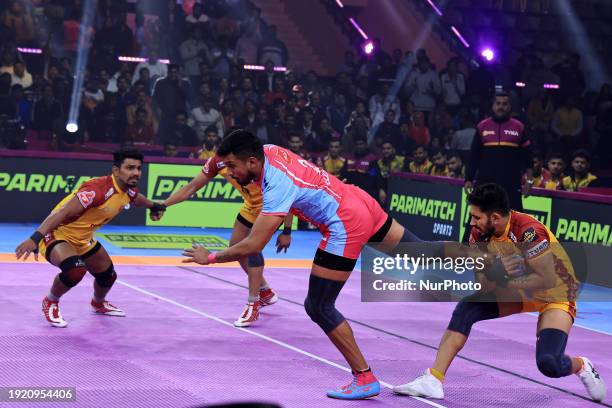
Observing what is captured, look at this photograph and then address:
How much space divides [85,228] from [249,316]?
1843mm

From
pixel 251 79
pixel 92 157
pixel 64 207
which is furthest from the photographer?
pixel 251 79

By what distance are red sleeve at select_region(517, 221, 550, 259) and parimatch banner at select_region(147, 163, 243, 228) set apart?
12090 millimetres

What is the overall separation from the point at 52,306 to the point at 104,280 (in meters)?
0.62

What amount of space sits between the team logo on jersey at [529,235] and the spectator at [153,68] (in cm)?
1579

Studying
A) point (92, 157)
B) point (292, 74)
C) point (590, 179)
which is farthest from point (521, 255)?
point (292, 74)

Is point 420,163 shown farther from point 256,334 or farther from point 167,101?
point 256,334

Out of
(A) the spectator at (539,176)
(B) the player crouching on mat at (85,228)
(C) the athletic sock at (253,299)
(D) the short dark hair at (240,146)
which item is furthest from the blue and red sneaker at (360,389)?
(A) the spectator at (539,176)

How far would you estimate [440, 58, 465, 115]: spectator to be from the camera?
82.8 feet

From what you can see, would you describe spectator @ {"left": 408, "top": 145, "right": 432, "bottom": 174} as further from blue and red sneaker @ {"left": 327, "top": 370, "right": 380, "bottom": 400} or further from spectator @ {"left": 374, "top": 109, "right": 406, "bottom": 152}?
blue and red sneaker @ {"left": 327, "top": 370, "right": 380, "bottom": 400}

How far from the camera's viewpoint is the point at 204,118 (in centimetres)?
2200

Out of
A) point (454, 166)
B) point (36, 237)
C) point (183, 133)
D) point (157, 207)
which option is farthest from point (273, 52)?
point (36, 237)

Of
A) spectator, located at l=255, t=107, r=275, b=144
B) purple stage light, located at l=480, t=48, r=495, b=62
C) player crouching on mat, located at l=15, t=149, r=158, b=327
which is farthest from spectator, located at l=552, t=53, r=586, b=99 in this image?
player crouching on mat, located at l=15, t=149, r=158, b=327

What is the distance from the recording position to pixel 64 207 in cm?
1002

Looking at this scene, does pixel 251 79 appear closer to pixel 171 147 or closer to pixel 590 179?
pixel 171 147
